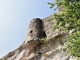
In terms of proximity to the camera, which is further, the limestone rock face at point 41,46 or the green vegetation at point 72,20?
the limestone rock face at point 41,46

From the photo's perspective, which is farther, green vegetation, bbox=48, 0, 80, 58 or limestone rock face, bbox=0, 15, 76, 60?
limestone rock face, bbox=0, 15, 76, 60

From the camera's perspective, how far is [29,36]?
24.2 meters

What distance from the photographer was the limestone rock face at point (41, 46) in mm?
18659

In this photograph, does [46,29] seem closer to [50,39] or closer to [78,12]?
[50,39]

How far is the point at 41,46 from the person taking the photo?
20484 millimetres

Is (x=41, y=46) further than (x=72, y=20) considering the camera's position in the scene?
Yes

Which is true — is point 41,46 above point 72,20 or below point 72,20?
above

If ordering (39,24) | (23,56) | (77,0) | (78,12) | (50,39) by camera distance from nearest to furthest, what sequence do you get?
(78,12) → (77,0) → (50,39) → (23,56) → (39,24)

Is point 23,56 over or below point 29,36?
below

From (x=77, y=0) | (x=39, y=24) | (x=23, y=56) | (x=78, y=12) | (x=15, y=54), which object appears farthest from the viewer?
(x=39, y=24)

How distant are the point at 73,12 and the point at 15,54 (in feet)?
42.4

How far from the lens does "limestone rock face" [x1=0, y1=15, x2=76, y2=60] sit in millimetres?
18659

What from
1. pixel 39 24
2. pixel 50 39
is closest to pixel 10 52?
pixel 39 24

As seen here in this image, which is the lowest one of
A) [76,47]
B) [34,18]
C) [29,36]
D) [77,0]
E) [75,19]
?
[76,47]
